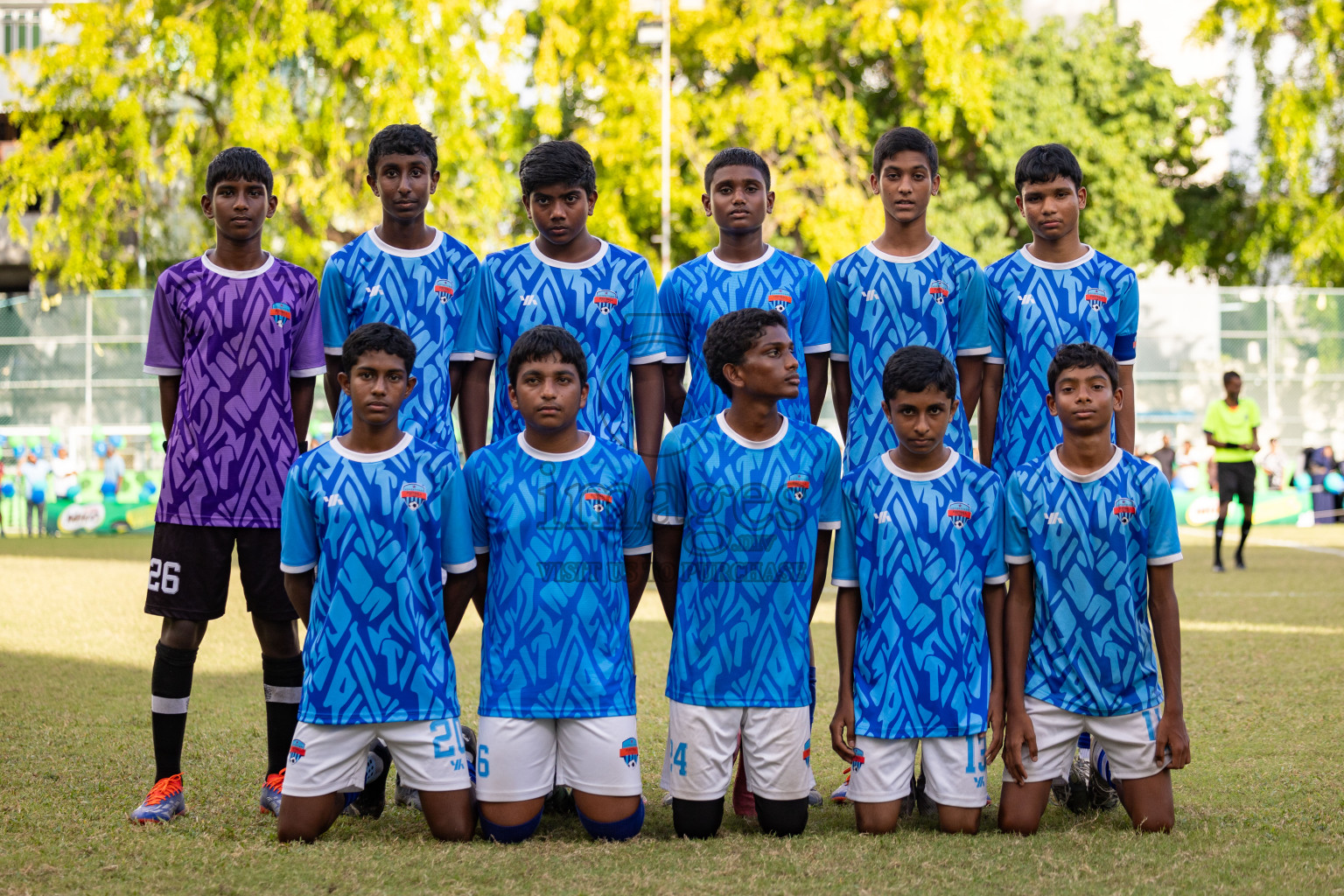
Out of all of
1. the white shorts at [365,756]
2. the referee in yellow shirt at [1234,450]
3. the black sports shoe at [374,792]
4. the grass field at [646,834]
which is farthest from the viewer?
the referee in yellow shirt at [1234,450]

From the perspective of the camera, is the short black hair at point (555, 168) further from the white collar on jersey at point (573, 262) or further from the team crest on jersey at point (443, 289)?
the team crest on jersey at point (443, 289)

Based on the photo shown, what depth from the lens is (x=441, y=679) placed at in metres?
4.09

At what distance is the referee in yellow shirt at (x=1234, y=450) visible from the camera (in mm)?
13039

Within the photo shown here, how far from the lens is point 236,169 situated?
450 cm

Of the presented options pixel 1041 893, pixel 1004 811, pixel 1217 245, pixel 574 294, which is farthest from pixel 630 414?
pixel 1217 245

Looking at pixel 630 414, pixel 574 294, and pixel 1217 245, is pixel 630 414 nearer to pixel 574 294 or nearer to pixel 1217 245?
pixel 574 294

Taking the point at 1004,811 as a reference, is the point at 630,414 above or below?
above

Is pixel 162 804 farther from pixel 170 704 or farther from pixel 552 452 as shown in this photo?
pixel 552 452

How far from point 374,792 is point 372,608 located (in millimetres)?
746

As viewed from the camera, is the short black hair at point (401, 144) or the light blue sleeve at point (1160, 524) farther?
the short black hair at point (401, 144)

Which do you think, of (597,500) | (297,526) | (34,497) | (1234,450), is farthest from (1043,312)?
(34,497)

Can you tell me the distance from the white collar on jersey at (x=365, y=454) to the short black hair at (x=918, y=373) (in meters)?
1.54

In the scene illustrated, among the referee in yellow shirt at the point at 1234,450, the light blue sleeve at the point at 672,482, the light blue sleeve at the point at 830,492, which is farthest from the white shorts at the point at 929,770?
the referee in yellow shirt at the point at 1234,450

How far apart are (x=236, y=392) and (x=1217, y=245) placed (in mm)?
27734
